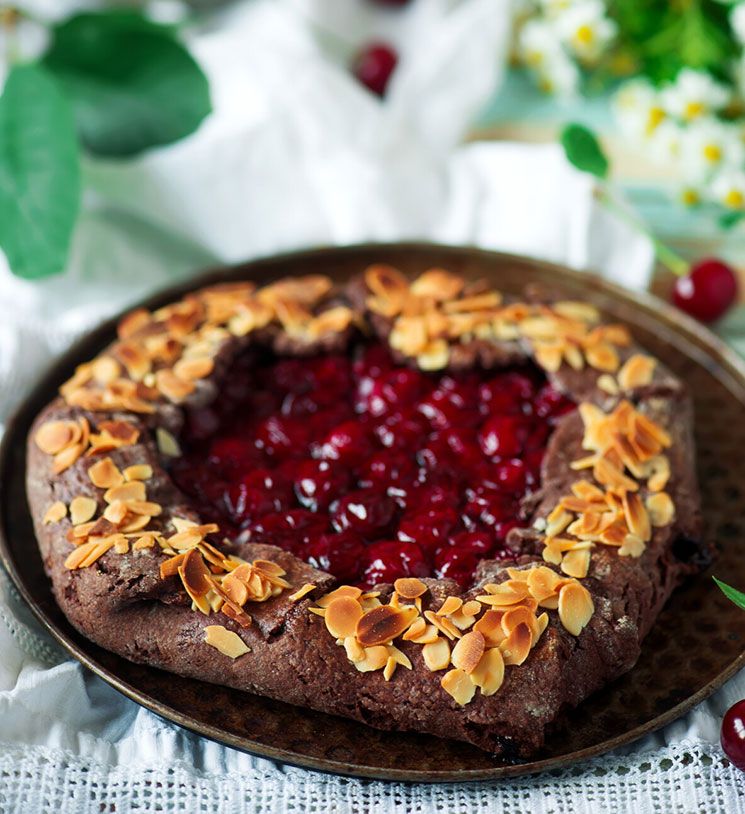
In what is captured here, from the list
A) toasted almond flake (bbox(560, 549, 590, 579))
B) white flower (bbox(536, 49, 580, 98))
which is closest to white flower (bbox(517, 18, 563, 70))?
white flower (bbox(536, 49, 580, 98))

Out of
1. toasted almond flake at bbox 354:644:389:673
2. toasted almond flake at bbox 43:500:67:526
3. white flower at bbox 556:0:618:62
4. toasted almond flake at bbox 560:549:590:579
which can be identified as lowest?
toasted almond flake at bbox 43:500:67:526

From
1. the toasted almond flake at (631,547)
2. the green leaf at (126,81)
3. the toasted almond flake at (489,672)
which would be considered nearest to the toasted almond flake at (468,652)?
the toasted almond flake at (489,672)

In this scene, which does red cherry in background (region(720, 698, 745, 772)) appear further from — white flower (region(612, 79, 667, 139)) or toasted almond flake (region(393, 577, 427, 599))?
white flower (region(612, 79, 667, 139))

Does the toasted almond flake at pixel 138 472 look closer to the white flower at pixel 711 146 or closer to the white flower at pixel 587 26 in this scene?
the white flower at pixel 711 146

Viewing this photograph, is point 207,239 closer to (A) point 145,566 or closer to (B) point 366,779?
(A) point 145,566

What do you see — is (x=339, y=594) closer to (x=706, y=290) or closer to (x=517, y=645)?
(x=517, y=645)

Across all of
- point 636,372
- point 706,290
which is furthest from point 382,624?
point 706,290
